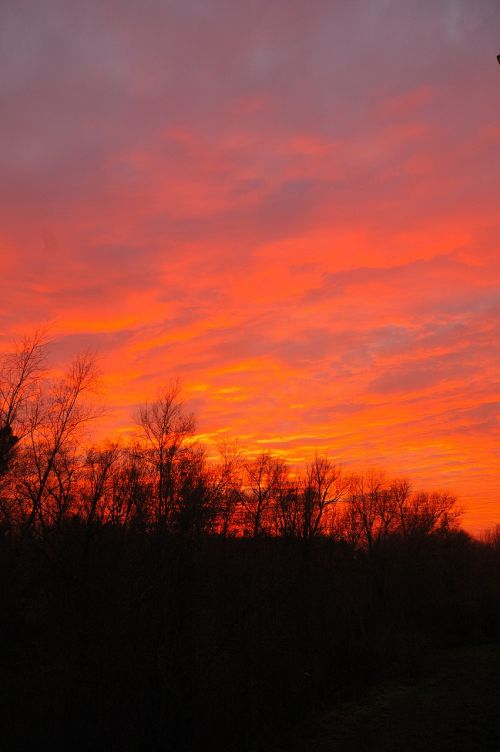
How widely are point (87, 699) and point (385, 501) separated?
196ft

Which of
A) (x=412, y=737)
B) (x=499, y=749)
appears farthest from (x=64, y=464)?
(x=499, y=749)

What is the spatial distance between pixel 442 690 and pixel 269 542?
10.9 m

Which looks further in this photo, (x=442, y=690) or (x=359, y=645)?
(x=359, y=645)

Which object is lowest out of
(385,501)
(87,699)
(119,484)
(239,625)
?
(87,699)

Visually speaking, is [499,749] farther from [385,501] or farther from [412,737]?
[385,501]

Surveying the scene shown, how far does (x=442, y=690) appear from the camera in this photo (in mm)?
24812

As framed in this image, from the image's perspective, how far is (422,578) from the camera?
46.6 m

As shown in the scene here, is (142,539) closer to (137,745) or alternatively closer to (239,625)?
(239,625)

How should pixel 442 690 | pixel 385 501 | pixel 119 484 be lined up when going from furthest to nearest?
pixel 385 501 < pixel 119 484 < pixel 442 690

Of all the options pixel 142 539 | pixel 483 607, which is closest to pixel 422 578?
pixel 483 607

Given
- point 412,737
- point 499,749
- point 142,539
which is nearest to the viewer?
point 499,749

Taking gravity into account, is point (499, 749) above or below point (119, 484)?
below

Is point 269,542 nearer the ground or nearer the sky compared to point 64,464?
nearer the ground

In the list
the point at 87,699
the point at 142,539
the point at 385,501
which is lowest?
the point at 87,699
